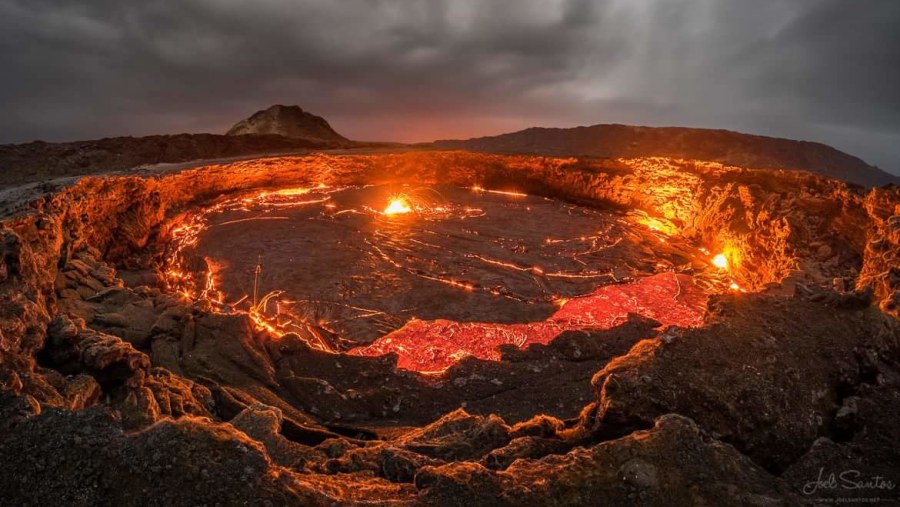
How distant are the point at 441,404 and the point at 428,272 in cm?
511

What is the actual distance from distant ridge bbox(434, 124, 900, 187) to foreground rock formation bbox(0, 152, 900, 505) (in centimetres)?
1911

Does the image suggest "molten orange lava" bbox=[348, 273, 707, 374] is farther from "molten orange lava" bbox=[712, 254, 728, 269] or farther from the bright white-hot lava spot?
"molten orange lava" bbox=[712, 254, 728, 269]

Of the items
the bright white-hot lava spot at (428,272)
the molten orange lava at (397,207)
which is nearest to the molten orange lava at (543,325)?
the bright white-hot lava spot at (428,272)

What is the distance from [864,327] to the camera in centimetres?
418

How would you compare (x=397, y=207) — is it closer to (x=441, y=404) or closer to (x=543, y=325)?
(x=543, y=325)

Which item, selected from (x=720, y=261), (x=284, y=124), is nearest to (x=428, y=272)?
(x=720, y=261)

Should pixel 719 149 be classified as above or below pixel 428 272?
above

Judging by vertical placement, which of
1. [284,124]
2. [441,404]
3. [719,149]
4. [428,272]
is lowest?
[441,404]

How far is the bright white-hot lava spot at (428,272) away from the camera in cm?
843

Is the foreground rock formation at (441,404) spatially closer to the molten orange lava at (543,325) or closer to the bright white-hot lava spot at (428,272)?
the molten orange lava at (543,325)

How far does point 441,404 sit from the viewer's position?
5.85 m

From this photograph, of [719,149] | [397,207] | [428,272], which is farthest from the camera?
[719,149]

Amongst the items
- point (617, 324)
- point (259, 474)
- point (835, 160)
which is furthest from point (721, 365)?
point (835, 160)

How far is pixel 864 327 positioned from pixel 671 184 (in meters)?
12.2
